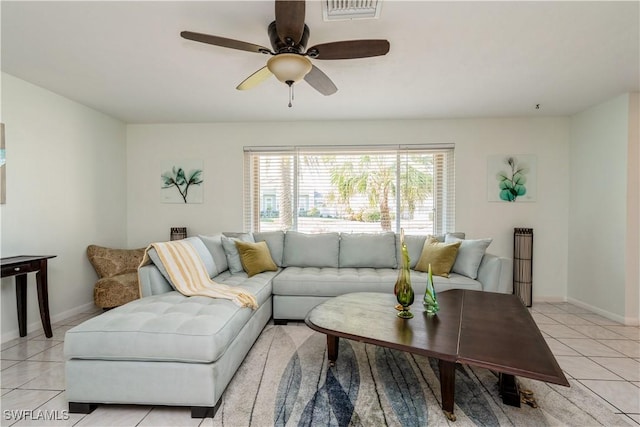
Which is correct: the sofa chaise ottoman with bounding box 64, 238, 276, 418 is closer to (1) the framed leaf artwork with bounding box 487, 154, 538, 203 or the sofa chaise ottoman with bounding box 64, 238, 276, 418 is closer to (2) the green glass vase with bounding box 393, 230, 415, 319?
(2) the green glass vase with bounding box 393, 230, 415, 319

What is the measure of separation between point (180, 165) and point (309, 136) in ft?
6.12

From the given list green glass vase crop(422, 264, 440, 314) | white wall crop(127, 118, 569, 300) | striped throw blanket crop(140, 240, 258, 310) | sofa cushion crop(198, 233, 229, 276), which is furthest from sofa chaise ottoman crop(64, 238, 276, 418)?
white wall crop(127, 118, 569, 300)

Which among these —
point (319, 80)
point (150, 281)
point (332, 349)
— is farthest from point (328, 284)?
point (319, 80)

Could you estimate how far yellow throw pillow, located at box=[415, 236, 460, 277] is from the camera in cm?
321

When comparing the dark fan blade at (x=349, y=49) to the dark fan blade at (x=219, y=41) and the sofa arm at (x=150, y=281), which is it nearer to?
the dark fan blade at (x=219, y=41)

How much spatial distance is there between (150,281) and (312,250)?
1.79 meters

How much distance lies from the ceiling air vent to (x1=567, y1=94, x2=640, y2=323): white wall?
10.5ft

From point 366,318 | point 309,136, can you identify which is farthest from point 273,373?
point 309,136

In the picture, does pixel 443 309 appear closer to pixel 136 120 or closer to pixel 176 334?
pixel 176 334

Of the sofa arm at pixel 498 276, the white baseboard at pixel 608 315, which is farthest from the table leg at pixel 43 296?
the white baseboard at pixel 608 315

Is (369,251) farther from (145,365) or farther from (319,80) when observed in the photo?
(145,365)

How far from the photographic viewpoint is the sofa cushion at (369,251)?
12.1 ft

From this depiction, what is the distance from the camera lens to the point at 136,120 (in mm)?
4328

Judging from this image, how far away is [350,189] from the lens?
14.4 ft
